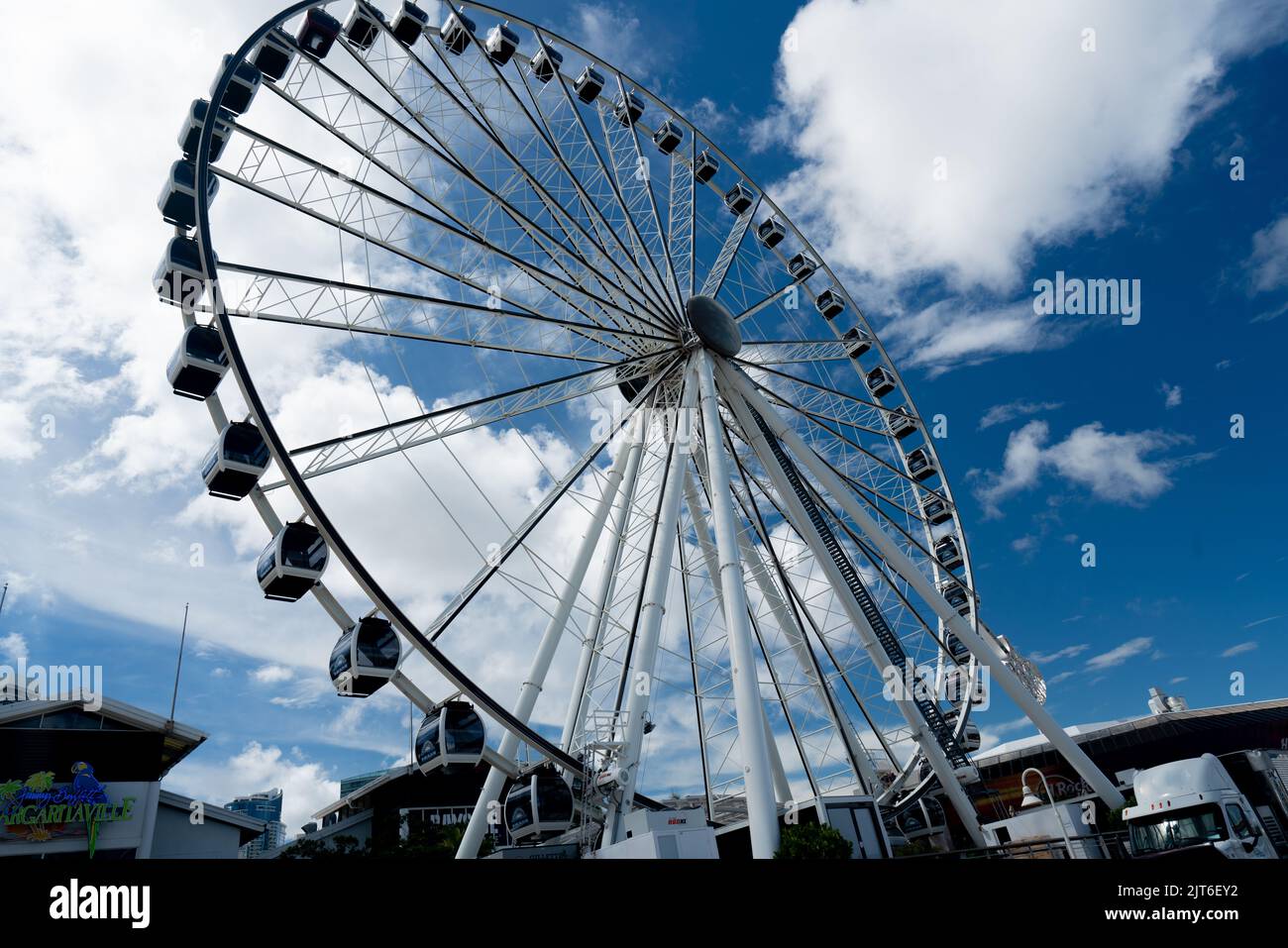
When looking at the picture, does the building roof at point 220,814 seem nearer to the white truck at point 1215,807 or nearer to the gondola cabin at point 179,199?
the gondola cabin at point 179,199

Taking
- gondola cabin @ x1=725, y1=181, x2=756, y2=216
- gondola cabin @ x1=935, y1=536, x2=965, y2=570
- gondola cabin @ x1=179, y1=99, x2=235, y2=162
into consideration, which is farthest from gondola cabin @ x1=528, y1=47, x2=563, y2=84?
gondola cabin @ x1=935, y1=536, x2=965, y2=570

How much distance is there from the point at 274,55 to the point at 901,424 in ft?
79.9

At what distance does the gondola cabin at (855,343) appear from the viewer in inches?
1211

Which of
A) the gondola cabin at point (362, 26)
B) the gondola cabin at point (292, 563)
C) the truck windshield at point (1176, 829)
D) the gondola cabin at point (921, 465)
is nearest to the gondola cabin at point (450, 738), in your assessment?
the gondola cabin at point (292, 563)

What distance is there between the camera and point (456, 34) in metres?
22.6

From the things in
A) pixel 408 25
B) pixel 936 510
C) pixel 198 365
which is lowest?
pixel 198 365

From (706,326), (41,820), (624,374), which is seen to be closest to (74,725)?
(41,820)

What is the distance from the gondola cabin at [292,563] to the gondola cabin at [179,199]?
8141mm

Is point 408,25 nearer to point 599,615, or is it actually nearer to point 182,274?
point 182,274

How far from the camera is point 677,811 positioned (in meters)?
16.2

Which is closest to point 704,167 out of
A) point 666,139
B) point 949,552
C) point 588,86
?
point 666,139

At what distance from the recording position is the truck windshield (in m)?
14.2

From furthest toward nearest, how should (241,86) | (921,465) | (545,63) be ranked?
(921,465) < (545,63) < (241,86)
